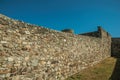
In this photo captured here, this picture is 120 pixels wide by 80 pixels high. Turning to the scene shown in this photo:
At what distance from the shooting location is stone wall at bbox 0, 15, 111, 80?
25.0 feet

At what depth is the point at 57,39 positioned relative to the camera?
11.3 m

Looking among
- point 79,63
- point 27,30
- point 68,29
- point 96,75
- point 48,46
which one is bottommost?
point 96,75

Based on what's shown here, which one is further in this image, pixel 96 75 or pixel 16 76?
pixel 96 75

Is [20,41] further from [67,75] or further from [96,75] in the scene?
[96,75]

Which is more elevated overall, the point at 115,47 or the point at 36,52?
the point at 115,47

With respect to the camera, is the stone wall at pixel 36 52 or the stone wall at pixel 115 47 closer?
the stone wall at pixel 36 52

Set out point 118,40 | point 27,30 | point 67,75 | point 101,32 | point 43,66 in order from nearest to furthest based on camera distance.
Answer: point 27,30 → point 43,66 → point 67,75 → point 101,32 → point 118,40

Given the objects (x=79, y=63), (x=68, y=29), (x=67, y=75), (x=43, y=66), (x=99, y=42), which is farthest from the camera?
(x=99, y=42)

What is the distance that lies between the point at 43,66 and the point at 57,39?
243cm

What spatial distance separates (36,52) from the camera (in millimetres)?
9289

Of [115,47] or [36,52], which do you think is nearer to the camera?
[36,52]

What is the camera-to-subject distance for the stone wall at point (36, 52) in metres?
7.62

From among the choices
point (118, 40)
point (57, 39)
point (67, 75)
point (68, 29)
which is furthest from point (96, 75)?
point (118, 40)

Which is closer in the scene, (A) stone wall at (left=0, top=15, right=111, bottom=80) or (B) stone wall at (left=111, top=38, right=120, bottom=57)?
(A) stone wall at (left=0, top=15, right=111, bottom=80)
